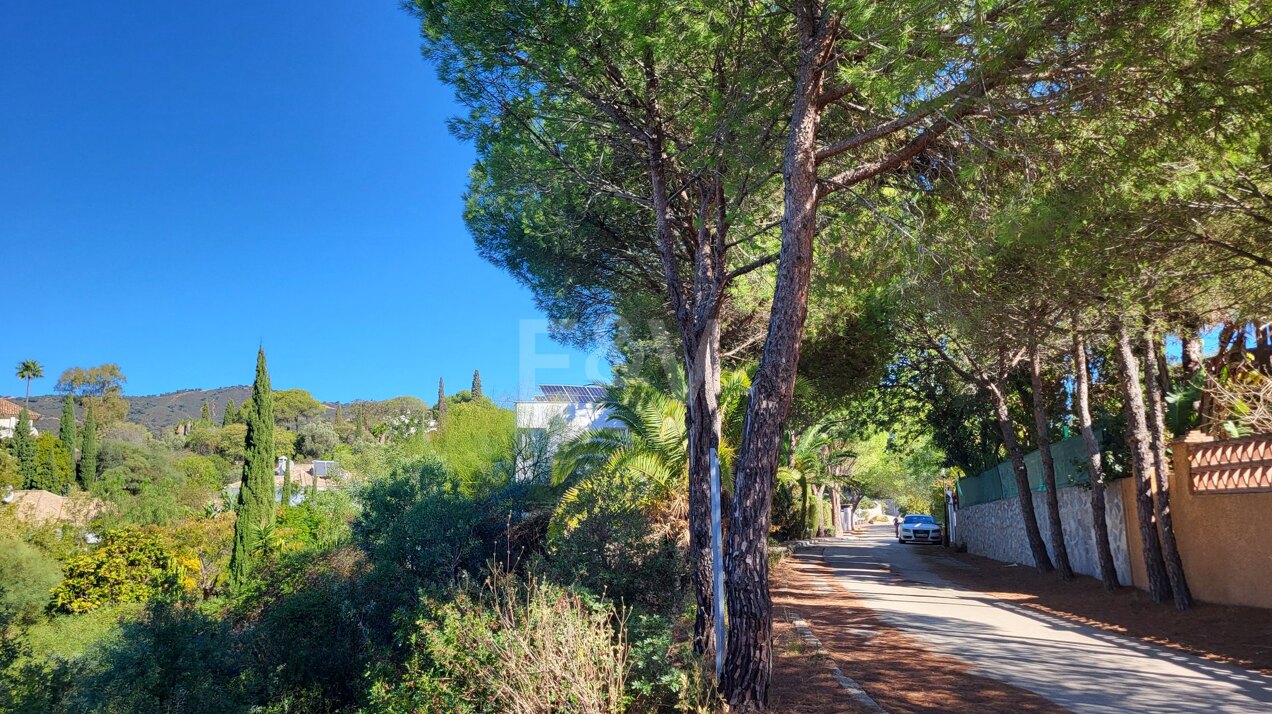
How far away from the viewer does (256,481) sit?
29859 millimetres

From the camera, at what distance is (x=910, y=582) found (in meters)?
19.0

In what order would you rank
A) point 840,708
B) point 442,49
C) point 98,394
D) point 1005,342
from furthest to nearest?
1. point 98,394
2. point 1005,342
3. point 442,49
4. point 840,708

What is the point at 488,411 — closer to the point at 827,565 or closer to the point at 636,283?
the point at 827,565

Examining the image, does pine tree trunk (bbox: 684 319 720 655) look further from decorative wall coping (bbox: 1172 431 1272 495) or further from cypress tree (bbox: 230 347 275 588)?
cypress tree (bbox: 230 347 275 588)

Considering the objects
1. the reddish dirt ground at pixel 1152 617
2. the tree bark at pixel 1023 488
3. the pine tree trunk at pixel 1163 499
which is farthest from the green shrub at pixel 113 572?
the pine tree trunk at pixel 1163 499

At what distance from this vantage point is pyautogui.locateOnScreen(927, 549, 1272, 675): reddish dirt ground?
374 inches

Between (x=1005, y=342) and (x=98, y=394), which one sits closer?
(x=1005, y=342)

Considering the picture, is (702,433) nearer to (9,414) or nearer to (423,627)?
(423,627)

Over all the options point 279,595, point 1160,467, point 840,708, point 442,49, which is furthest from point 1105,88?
point 279,595

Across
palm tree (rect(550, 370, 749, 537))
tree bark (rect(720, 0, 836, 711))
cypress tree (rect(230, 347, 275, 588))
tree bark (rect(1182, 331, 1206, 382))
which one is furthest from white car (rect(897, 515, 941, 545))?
tree bark (rect(720, 0, 836, 711))

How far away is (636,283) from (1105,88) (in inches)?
296

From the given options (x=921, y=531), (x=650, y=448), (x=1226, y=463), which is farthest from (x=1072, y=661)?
(x=921, y=531)

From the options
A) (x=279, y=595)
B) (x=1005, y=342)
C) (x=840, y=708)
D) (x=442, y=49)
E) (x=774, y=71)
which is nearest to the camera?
(x=840, y=708)

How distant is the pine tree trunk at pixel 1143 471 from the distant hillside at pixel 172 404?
130 metres
